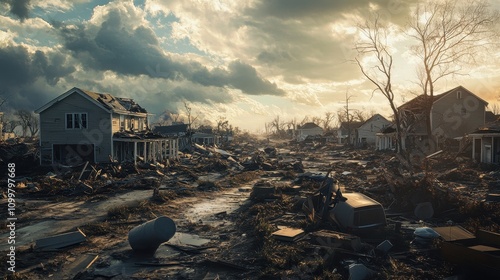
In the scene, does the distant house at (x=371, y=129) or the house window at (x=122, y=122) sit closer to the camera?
the house window at (x=122, y=122)

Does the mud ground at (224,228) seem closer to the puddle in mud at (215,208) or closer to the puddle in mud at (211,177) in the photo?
the puddle in mud at (215,208)

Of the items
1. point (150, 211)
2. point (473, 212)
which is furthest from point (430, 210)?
point (150, 211)

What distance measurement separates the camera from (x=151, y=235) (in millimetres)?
8500

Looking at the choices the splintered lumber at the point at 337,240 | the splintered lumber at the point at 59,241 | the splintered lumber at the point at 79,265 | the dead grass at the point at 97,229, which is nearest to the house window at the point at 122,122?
the dead grass at the point at 97,229

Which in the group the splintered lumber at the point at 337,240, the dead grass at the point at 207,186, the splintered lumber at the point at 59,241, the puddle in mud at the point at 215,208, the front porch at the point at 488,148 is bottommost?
the puddle in mud at the point at 215,208

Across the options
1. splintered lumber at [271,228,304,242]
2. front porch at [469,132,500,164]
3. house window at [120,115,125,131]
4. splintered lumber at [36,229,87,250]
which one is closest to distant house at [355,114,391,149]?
front porch at [469,132,500,164]

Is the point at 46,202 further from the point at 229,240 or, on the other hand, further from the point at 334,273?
the point at 334,273

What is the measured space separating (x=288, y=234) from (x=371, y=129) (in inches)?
2397

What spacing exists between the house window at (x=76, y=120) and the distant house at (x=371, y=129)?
50.5 metres

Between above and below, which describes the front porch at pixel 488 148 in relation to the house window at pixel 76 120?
below

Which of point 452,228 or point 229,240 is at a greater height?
point 452,228

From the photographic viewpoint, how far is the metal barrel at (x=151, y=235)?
8.53m

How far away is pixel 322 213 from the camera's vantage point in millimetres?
10492

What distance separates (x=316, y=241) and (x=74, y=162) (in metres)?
27.1
